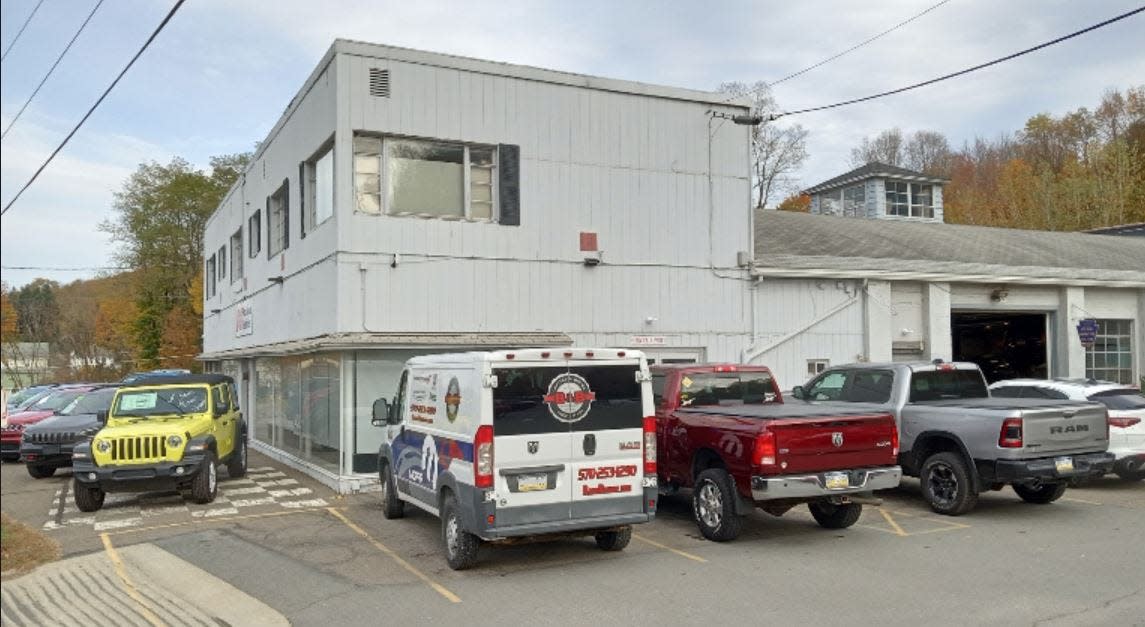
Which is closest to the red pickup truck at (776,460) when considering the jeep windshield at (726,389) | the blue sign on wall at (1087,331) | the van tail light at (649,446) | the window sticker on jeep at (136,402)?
the jeep windshield at (726,389)

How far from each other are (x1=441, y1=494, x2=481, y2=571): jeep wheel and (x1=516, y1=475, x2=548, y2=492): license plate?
2.40 ft

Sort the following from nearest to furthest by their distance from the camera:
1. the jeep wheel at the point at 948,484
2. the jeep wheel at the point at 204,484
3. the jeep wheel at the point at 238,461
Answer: the jeep wheel at the point at 948,484, the jeep wheel at the point at 204,484, the jeep wheel at the point at 238,461

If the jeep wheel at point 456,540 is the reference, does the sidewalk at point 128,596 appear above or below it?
below

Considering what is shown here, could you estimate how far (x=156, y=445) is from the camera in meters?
12.9

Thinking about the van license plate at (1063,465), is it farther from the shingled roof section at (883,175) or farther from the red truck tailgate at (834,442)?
the shingled roof section at (883,175)

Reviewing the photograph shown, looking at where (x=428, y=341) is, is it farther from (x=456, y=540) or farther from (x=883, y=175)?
(x=883, y=175)

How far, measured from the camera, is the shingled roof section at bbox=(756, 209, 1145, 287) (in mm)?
19625

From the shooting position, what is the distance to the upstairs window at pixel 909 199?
110 feet

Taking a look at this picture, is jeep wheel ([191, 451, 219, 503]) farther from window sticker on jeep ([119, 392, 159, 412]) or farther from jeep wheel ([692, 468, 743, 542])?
jeep wheel ([692, 468, 743, 542])

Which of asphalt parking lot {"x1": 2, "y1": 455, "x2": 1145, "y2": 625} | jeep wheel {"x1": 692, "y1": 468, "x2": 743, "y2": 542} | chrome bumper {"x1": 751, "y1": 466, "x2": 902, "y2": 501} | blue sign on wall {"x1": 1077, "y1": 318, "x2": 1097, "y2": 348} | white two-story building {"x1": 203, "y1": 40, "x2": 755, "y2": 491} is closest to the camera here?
asphalt parking lot {"x1": 2, "y1": 455, "x2": 1145, "y2": 625}

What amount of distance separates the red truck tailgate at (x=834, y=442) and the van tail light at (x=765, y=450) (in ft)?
0.16

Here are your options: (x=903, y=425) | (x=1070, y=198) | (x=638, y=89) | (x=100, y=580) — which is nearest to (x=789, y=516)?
(x=903, y=425)

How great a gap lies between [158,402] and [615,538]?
28.7 feet

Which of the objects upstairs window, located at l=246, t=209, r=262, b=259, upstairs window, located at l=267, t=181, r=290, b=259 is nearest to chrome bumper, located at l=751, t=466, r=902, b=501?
upstairs window, located at l=267, t=181, r=290, b=259
